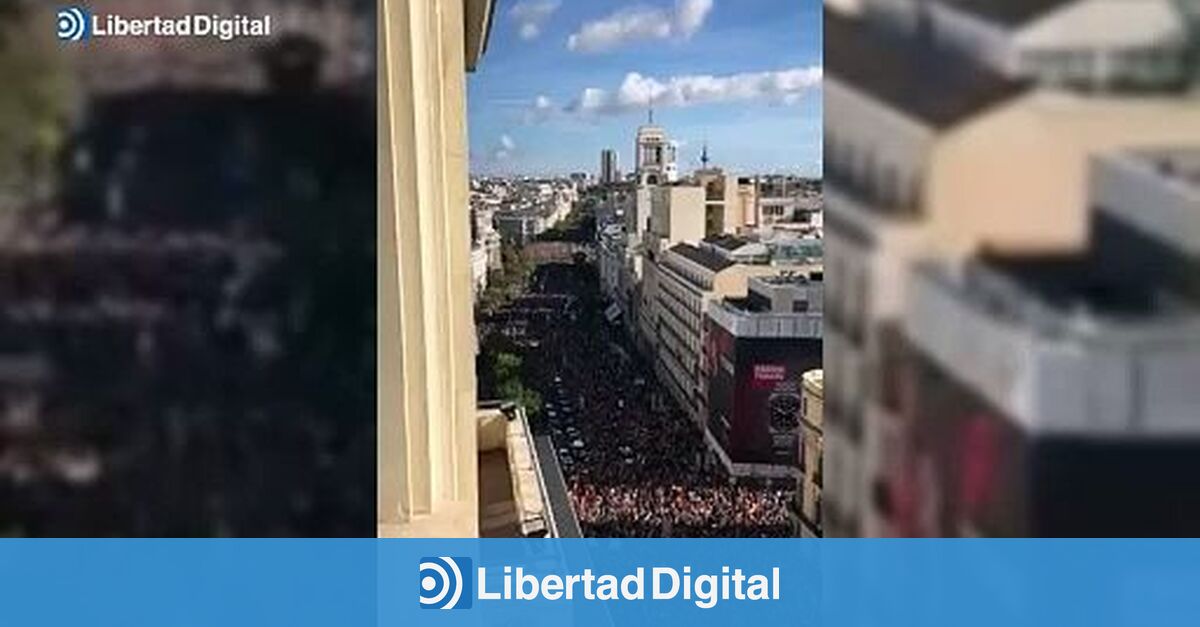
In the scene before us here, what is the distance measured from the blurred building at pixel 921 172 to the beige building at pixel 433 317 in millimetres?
573

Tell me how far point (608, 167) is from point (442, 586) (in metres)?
0.76

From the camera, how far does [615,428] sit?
7.04 feet

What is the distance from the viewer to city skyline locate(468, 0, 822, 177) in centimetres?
204

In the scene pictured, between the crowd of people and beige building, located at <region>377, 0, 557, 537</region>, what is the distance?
0.27 feet


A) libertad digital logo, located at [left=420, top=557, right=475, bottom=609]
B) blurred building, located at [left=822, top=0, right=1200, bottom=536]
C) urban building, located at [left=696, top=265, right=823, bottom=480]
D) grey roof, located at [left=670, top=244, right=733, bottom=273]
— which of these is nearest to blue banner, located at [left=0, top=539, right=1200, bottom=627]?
libertad digital logo, located at [left=420, top=557, right=475, bottom=609]

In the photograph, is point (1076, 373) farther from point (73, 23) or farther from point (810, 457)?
point (73, 23)

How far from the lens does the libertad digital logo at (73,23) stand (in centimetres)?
175

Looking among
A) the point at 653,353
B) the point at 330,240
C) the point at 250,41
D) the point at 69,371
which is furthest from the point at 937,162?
the point at 69,371

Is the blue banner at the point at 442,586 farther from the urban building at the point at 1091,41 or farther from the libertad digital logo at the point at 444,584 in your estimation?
the urban building at the point at 1091,41

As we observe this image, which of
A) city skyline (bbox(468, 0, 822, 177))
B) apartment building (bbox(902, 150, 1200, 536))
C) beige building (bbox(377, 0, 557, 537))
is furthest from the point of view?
city skyline (bbox(468, 0, 822, 177))

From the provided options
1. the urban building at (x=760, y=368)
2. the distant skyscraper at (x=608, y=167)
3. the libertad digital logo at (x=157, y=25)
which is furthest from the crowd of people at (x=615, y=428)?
the libertad digital logo at (x=157, y=25)

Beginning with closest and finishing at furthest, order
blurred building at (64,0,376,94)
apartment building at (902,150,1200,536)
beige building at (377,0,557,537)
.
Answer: apartment building at (902,150,1200,536) → blurred building at (64,0,376,94) → beige building at (377,0,557,537)

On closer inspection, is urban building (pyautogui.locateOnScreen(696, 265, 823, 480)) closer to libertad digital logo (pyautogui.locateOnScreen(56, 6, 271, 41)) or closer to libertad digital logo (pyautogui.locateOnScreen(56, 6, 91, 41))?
libertad digital logo (pyautogui.locateOnScreen(56, 6, 271, 41))

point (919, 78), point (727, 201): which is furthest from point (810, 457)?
point (919, 78)
